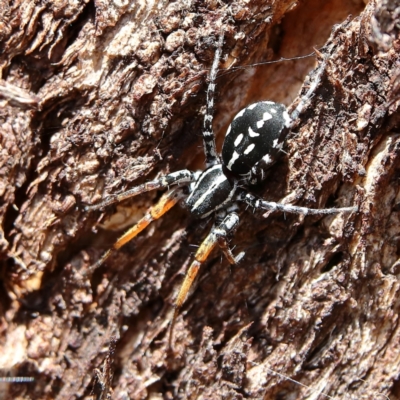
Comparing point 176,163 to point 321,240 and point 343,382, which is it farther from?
point 343,382

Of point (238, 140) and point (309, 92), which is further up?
point (309, 92)

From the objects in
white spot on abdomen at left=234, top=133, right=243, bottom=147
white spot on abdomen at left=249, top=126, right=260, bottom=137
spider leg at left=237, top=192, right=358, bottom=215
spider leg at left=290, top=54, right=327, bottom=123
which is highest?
spider leg at left=290, top=54, right=327, bottom=123

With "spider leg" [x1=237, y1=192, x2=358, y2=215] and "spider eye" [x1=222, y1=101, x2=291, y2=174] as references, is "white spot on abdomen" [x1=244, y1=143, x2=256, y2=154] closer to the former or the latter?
"spider eye" [x1=222, y1=101, x2=291, y2=174]

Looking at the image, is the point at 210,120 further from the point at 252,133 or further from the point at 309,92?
the point at 309,92

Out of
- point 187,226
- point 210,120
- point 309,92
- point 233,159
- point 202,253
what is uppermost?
point 309,92

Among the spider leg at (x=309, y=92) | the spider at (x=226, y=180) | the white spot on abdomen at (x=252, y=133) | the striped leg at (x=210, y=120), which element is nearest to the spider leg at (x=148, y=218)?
the spider at (x=226, y=180)

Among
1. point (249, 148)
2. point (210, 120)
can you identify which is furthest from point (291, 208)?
point (210, 120)

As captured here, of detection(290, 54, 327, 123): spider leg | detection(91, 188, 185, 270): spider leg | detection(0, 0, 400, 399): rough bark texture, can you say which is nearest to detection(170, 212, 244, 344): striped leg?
detection(0, 0, 400, 399): rough bark texture
